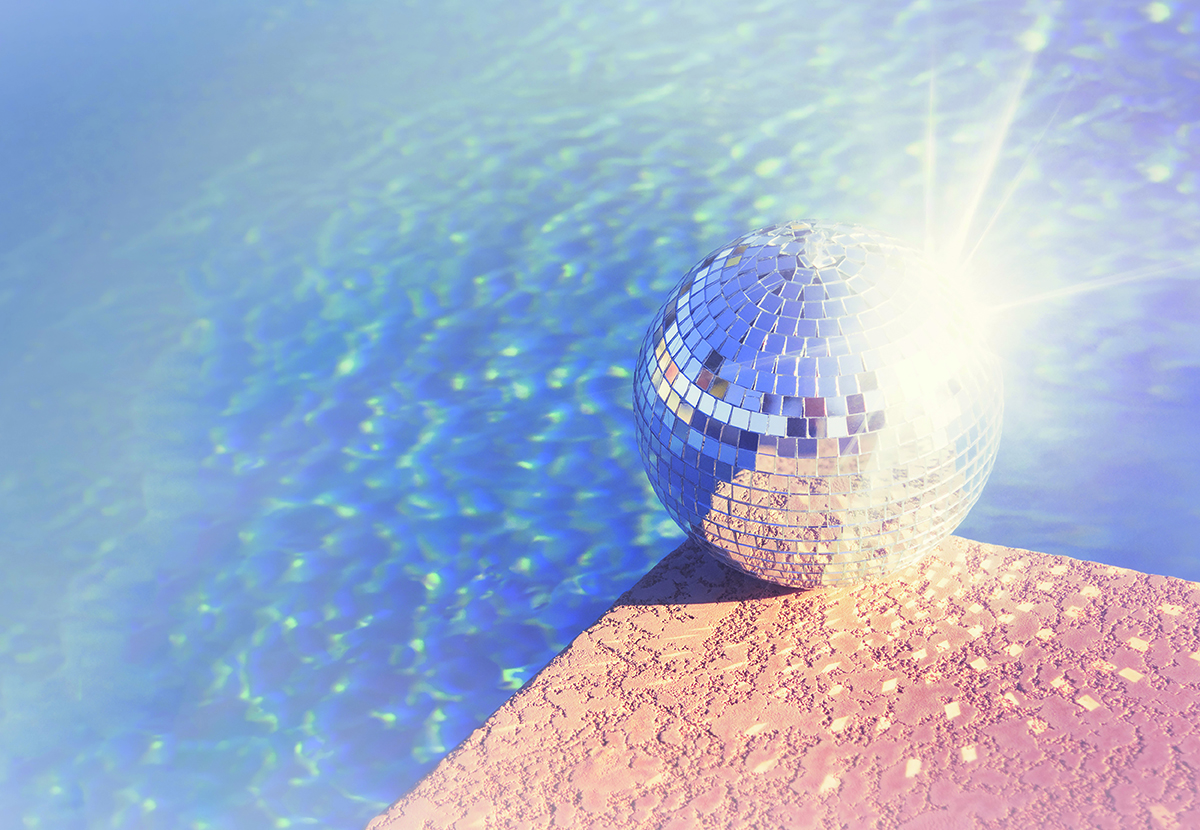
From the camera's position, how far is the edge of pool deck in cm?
497

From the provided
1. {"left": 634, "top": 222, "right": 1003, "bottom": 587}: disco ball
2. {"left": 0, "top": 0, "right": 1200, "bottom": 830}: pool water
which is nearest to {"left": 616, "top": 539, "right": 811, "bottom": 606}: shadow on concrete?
{"left": 0, "top": 0, "right": 1200, "bottom": 830}: pool water

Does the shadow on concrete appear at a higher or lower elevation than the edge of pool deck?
higher

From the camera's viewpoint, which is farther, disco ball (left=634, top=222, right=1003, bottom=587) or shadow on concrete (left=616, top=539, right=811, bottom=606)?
shadow on concrete (left=616, top=539, right=811, bottom=606)

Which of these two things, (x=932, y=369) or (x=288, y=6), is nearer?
(x=932, y=369)

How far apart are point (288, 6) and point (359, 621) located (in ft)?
34.3

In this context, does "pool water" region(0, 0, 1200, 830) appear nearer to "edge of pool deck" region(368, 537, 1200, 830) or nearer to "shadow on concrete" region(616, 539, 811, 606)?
"shadow on concrete" region(616, 539, 811, 606)

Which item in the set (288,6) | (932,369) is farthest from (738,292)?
(288,6)

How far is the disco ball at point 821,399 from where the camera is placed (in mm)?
4684

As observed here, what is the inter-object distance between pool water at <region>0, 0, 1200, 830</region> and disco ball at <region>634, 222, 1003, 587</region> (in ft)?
6.82

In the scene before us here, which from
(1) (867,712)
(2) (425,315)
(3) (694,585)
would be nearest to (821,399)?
(1) (867,712)

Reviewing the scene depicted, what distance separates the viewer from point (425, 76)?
12031mm

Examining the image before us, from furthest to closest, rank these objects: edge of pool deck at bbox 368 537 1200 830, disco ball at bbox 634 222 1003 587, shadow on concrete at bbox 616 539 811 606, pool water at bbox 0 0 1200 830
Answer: pool water at bbox 0 0 1200 830
shadow on concrete at bbox 616 539 811 606
edge of pool deck at bbox 368 537 1200 830
disco ball at bbox 634 222 1003 587

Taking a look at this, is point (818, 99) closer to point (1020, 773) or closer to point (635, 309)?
point (635, 309)

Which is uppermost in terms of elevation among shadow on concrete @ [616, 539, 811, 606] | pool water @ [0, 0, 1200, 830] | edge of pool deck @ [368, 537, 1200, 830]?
pool water @ [0, 0, 1200, 830]
